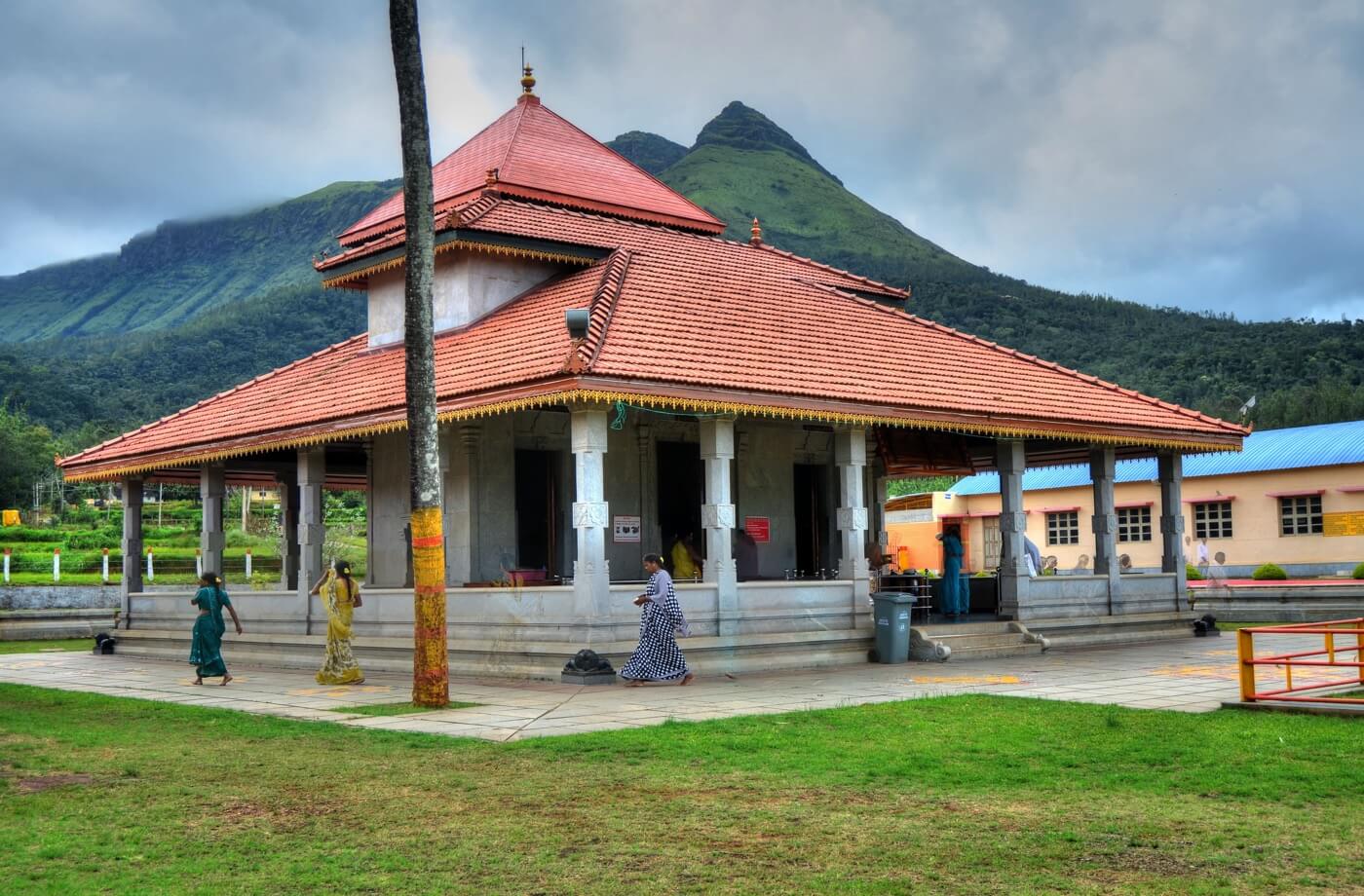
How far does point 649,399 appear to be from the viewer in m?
15.5

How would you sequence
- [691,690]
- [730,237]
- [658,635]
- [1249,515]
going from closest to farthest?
[691,690], [658,635], [1249,515], [730,237]

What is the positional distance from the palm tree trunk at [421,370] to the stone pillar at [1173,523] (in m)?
14.5

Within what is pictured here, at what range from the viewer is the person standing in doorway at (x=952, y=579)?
21373mm

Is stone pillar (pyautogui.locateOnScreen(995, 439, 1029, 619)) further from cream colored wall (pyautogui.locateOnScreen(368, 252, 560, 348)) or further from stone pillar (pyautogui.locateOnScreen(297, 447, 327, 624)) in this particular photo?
stone pillar (pyautogui.locateOnScreen(297, 447, 327, 624))

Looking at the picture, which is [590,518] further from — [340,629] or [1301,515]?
[1301,515]

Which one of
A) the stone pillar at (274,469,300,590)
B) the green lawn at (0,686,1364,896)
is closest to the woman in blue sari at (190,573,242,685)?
the green lawn at (0,686,1364,896)

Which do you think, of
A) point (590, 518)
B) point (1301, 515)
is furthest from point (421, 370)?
point (1301, 515)

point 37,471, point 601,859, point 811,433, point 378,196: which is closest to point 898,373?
point 811,433

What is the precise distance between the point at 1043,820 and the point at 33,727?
9.14 metres

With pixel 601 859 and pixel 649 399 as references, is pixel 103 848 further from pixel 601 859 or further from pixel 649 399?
pixel 649 399

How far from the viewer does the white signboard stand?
19.7 m

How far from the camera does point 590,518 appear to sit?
15484 millimetres

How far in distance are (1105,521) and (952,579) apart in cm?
277

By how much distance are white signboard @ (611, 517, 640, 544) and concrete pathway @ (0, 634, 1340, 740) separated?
390 centimetres
